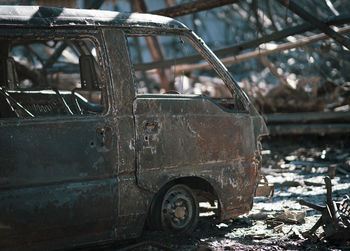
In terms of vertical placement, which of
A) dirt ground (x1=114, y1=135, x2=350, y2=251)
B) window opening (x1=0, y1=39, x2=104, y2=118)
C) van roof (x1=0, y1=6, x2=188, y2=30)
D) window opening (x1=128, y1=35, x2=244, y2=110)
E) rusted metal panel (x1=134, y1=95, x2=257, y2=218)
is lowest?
dirt ground (x1=114, y1=135, x2=350, y2=251)

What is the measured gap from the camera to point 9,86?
571cm

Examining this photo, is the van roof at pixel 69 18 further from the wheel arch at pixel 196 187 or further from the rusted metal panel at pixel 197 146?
the wheel arch at pixel 196 187

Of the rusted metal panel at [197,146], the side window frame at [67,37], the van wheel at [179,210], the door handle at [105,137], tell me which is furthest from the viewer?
the van wheel at [179,210]

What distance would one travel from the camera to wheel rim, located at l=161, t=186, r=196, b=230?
432cm

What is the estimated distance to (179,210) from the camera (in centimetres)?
442

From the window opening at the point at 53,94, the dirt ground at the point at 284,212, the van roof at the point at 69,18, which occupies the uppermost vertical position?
the van roof at the point at 69,18

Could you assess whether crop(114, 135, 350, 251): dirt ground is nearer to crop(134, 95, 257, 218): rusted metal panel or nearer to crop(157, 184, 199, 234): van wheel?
crop(157, 184, 199, 234): van wheel

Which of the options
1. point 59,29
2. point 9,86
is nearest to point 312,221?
point 59,29

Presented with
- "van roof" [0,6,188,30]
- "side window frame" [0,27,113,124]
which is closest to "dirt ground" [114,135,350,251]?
"side window frame" [0,27,113,124]

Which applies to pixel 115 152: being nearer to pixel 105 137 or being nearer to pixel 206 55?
pixel 105 137

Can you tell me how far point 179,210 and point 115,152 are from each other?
34.7 inches

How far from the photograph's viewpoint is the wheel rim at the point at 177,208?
432 cm

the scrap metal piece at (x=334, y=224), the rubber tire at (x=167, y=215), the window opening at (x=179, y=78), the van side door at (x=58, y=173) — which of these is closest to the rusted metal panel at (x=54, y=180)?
the van side door at (x=58, y=173)

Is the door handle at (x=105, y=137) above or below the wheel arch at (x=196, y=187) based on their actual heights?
above
